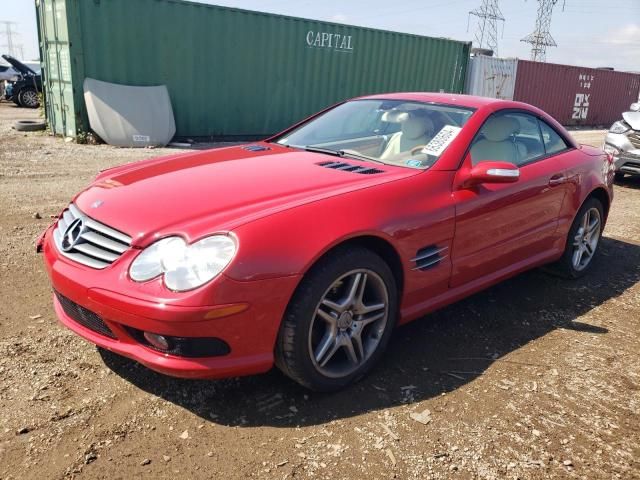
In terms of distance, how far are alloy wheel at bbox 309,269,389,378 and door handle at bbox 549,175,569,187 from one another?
180 cm

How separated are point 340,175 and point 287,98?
11.0 m

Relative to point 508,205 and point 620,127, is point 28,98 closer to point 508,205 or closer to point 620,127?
point 620,127

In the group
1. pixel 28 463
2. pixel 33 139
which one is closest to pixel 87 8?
pixel 33 139

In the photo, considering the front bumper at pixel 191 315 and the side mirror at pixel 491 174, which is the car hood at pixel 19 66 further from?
the side mirror at pixel 491 174

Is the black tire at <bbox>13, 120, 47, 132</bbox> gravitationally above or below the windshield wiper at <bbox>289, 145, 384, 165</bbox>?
below

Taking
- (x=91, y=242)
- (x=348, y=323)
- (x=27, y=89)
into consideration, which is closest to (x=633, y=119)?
(x=348, y=323)

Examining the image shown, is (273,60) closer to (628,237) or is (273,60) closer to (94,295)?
(628,237)

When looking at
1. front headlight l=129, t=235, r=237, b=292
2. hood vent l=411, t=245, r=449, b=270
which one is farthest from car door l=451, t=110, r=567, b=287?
front headlight l=129, t=235, r=237, b=292

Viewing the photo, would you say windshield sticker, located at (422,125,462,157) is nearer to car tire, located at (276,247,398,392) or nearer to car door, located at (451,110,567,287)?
car door, located at (451,110,567,287)

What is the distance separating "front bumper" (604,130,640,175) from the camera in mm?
8648

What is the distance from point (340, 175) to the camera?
10.2 ft

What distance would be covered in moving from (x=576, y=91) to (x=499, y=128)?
20.9m

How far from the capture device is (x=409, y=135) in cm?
364

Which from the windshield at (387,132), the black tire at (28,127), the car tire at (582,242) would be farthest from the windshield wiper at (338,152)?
the black tire at (28,127)
